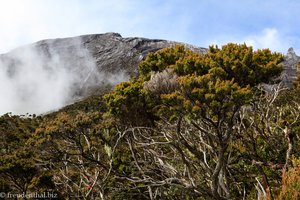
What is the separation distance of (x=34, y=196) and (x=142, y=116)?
8399 millimetres

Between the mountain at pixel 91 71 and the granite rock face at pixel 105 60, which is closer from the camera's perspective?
the granite rock face at pixel 105 60

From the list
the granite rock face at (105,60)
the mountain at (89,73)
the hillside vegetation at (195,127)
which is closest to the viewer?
the hillside vegetation at (195,127)

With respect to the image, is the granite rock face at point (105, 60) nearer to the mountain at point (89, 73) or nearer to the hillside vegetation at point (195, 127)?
the mountain at point (89, 73)

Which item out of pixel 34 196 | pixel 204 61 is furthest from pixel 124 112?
pixel 34 196

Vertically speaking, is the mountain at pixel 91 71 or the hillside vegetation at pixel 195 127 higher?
the mountain at pixel 91 71

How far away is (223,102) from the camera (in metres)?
7.84

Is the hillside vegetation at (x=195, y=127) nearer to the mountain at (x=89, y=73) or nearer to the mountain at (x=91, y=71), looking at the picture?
the mountain at (x=91, y=71)

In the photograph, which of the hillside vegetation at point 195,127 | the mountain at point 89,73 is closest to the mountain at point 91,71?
the mountain at point 89,73

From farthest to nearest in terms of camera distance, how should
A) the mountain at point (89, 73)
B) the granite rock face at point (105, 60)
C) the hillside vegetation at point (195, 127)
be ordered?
the mountain at point (89, 73)
the granite rock face at point (105, 60)
the hillside vegetation at point (195, 127)

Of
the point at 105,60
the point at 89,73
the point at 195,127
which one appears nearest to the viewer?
the point at 195,127

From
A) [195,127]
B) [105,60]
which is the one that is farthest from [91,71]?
[195,127]

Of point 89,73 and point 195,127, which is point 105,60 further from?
point 195,127

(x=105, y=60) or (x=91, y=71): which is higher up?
(x=105, y=60)

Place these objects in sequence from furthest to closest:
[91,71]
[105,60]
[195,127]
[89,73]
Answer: [105,60] < [91,71] < [89,73] < [195,127]
